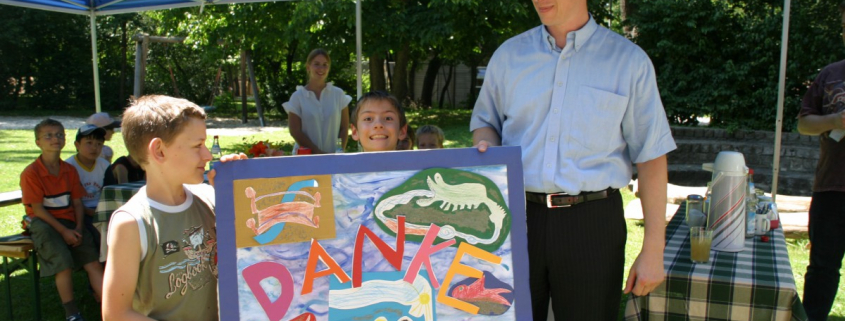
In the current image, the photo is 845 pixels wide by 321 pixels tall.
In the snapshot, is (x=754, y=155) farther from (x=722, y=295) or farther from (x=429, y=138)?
(x=722, y=295)

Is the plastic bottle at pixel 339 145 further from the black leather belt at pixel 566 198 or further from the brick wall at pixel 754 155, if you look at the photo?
the brick wall at pixel 754 155

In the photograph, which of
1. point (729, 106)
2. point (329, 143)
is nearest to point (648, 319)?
point (329, 143)

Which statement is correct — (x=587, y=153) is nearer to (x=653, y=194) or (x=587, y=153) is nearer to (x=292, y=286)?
(x=653, y=194)

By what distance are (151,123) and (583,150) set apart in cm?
129

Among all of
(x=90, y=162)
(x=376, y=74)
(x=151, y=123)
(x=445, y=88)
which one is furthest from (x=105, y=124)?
(x=445, y=88)

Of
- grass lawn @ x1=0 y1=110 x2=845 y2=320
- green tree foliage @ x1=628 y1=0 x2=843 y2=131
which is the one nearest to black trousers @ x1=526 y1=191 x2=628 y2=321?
grass lawn @ x1=0 y1=110 x2=845 y2=320

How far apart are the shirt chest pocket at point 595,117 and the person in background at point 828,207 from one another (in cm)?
170

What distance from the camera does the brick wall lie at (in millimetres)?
8461

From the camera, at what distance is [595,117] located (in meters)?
2.03

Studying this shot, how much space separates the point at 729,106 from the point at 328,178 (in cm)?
972

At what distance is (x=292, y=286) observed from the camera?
1735mm

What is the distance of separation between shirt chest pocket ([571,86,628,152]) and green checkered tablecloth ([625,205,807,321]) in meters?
0.62

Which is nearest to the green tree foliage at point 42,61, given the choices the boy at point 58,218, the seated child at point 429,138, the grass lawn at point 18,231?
the grass lawn at point 18,231

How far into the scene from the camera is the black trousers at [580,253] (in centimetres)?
208
